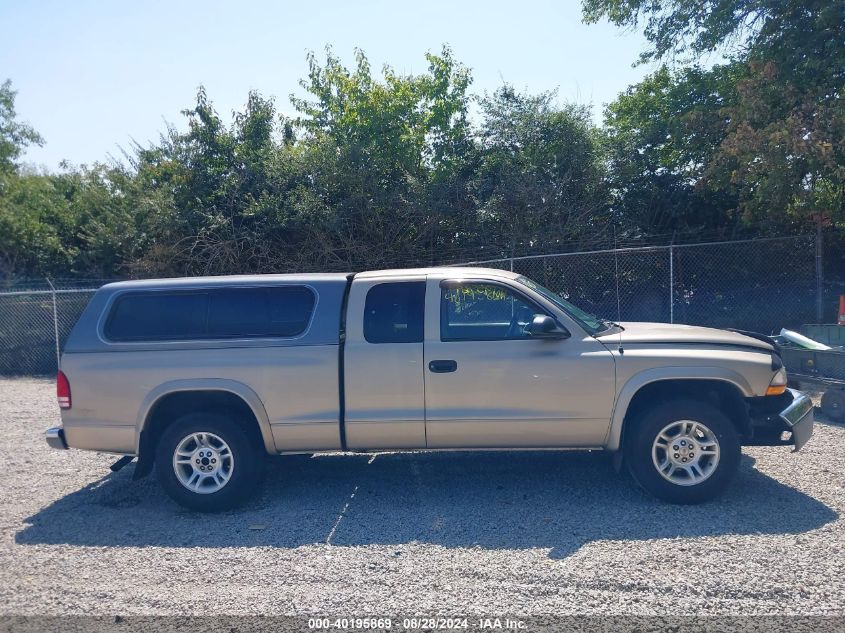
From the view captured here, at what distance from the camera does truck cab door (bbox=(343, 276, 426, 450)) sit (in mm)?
6086

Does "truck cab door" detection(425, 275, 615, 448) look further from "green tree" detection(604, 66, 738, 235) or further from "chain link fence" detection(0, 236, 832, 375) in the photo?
"green tree" detection(604, 66, 738, 235)

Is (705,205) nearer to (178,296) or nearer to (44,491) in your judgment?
(178,296)

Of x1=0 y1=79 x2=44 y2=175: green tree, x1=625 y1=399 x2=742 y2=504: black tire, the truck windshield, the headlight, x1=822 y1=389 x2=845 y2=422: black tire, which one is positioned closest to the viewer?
x1=625 y1=399 x2=742 y2=504: black tire

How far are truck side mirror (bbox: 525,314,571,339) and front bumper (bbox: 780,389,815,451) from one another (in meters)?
1.85

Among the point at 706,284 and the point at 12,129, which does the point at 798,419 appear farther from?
the point at 12,129

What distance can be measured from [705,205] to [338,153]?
769cm

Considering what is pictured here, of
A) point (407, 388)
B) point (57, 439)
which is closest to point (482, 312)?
point (407, 388)

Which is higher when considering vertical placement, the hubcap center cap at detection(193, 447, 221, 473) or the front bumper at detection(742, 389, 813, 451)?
the front bumper at detection(742, 389, 813, 451)

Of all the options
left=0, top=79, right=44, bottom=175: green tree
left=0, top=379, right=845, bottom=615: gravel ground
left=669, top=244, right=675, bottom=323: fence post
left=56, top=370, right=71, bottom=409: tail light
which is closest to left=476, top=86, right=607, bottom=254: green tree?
left=669, top=244, right=675, bottom=323: fence post

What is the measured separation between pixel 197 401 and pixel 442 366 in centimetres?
212

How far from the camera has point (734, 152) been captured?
12617 millimetres

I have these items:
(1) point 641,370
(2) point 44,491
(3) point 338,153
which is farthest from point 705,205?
(2) point 44,491

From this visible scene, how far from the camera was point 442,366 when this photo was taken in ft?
19.9

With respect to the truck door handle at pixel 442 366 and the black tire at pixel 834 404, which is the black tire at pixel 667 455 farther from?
the black tire at pixel 834 404
